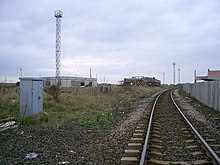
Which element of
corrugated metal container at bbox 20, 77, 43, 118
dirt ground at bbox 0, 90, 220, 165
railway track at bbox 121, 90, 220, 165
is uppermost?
corrugated metal container at bbox 20, 77, 43, 118

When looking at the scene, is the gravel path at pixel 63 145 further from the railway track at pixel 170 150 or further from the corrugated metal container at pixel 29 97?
the corrugated metal container at pixel 29 97

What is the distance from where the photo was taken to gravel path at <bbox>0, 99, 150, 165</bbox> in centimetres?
723

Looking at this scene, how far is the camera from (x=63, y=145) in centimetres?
888

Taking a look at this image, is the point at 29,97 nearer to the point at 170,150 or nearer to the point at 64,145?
the point at 64,145

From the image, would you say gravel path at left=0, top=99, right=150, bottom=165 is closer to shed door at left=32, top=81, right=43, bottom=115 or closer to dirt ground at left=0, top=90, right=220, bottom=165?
dirt ground at left=0, top=90, right=220, bottom=165

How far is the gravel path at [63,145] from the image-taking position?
723cm

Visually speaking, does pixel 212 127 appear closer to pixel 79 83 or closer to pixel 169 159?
pixel 169 159

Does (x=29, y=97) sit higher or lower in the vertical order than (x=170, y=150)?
higher

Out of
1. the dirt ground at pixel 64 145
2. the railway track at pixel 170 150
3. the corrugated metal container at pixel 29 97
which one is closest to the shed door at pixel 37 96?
the corrugated metal container at pixel 29 97

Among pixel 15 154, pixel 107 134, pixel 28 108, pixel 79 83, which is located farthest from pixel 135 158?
pixel 79 83

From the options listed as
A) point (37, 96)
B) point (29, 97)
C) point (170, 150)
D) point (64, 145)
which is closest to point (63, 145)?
point (64, 145)

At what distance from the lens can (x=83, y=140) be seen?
9.73 m

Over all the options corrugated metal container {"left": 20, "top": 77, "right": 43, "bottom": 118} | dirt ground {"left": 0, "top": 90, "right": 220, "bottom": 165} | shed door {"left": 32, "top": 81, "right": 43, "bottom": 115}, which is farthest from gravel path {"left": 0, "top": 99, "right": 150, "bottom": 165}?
shed door {"left": 32, "top": 81, "right": 43, "bottom": 115}

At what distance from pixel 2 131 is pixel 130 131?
4.59 metres
